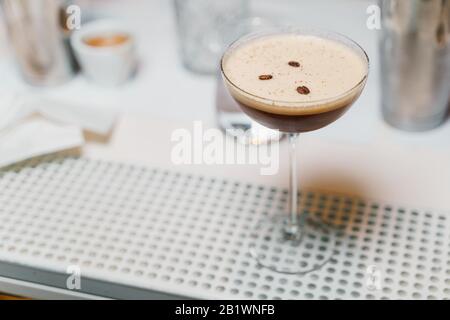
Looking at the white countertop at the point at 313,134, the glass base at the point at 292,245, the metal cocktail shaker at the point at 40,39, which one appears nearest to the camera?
the glass base at the point at 292,245

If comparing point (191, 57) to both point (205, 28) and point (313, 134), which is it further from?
point (313, 134)

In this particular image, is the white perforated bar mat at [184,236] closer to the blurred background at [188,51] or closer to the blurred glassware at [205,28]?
the blurred background at [188,51]

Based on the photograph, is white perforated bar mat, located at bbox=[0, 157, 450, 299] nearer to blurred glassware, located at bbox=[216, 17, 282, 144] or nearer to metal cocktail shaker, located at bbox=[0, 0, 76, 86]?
blurred glassware, located at bbox=[216, 17, 282, 144]

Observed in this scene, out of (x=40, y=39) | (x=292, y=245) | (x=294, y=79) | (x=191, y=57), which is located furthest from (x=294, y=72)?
(x=40, y=39)

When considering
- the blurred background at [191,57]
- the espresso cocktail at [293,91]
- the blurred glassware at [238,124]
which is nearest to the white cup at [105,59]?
the blurred background at [191,57]

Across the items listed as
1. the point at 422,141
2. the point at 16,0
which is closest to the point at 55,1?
the point at 16,0

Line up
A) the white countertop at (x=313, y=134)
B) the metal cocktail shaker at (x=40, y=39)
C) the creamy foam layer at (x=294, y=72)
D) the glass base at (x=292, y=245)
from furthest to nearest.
→ the metal cocktail shaker at (x=40, y=39)
the white countertop at (x=313, y=134)
the glass base at (x=292, y=245)
the creamy foam layer at (x=294, y=72)
